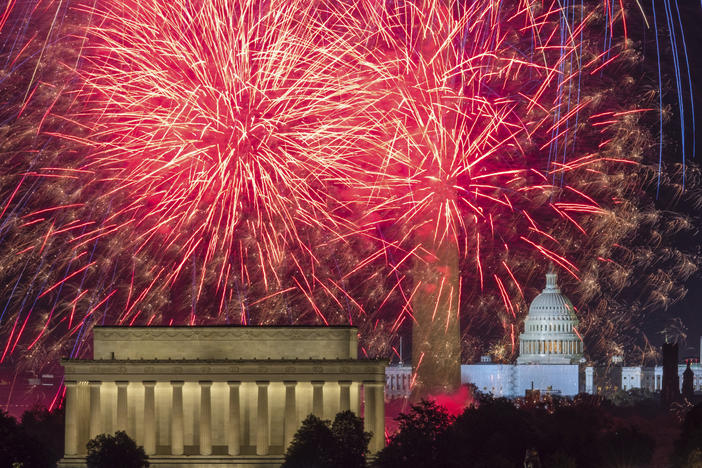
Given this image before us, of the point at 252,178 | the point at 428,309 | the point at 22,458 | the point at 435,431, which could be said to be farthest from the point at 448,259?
the point at 22,458

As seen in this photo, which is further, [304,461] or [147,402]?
[147,402]

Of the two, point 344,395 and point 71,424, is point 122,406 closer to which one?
point 71,424

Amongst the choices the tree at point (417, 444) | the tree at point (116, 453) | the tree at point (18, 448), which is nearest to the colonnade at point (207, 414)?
the tree at point (116, 453)

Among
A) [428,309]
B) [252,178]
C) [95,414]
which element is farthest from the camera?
[428,309]

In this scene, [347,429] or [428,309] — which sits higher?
[428,309]

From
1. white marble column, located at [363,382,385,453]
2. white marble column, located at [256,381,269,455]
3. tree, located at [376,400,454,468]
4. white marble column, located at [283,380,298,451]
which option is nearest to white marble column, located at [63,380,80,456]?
white marble column, located at [256,381,269,455]

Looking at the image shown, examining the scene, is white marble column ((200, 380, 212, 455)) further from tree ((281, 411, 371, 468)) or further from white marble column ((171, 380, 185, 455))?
tree ((281, 411, 371, 468))

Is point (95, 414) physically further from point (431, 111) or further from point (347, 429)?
point (431, 111)

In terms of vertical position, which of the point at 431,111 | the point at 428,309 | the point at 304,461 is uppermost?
the point at 431,111

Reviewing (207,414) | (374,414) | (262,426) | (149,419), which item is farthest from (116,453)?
(374,414)
